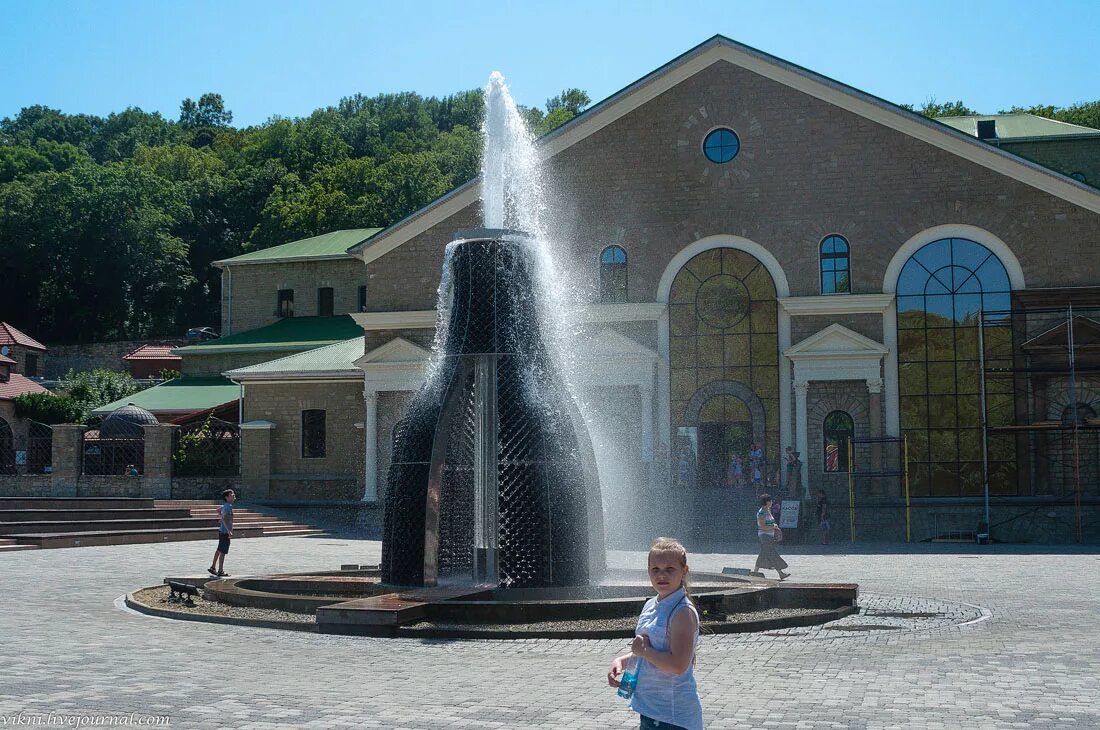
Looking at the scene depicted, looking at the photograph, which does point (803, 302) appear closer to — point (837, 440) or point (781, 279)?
point (781, 279)

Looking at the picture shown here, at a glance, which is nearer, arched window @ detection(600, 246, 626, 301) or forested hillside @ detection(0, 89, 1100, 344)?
arched window @ detection(600, 246, 626, 301)

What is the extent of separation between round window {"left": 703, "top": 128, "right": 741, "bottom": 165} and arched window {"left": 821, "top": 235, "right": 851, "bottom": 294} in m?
3.92

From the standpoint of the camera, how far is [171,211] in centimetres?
9212

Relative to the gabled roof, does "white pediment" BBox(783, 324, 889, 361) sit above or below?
below

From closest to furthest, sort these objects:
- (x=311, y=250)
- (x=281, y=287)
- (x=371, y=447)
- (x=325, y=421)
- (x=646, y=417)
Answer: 1. (x=646, y=417)
2. (x=371, y=447)
3. (x=325, y=421)
4. (x=281, y=287)
5. (x=311, y=250)

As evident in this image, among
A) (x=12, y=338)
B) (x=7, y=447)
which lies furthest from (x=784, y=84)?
(x=12, y=338)

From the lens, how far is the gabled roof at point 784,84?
34.8 meters

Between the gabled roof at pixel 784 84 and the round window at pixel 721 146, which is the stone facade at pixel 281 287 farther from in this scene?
the round window at pixel 721 146

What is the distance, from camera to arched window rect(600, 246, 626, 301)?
37750mm

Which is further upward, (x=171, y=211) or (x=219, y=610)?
(x=171, y=211)

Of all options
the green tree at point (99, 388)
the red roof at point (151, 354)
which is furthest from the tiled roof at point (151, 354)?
the green tree at point (99, 388)

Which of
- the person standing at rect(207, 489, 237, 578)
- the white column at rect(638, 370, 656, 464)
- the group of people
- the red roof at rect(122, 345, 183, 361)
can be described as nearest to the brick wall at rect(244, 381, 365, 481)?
the white column at rect(638, 370, 656, 464)

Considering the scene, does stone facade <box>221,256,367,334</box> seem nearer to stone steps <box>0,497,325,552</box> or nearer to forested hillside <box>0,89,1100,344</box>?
stone steps <box>0,497,325,552</box>

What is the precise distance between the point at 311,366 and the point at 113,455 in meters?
7.23
